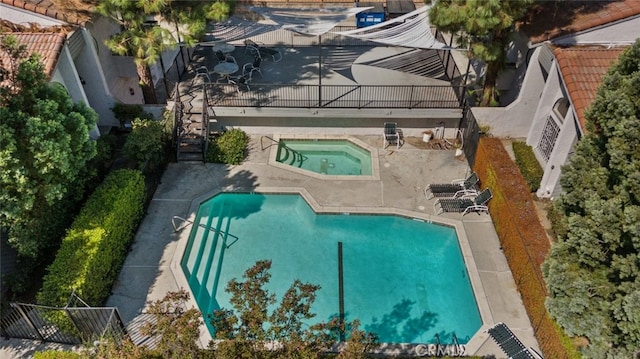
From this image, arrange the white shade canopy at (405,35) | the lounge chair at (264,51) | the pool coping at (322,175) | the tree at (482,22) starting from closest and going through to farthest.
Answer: the tree at (482,22), the white shade canopy at (405,35), the pool coping at (322,175), the lounge chair at (264,51)

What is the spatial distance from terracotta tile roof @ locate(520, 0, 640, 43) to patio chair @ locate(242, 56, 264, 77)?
1149cm

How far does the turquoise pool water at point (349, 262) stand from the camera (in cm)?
1368

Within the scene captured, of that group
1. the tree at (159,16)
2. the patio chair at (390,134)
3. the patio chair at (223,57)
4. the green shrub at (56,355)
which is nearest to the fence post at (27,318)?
the green shrub at (56,355)

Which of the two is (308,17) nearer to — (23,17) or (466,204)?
(466,204)

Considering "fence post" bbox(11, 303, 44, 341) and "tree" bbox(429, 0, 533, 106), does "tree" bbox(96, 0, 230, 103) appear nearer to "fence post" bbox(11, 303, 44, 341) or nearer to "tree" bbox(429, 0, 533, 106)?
"tree" bbox(429, 0, 533, 106)

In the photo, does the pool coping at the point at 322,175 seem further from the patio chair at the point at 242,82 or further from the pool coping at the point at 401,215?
the patio chair at the point at 242,82

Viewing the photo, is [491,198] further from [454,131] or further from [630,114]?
[630,114]

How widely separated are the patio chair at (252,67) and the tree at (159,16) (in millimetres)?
4282

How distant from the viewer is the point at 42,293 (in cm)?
1209

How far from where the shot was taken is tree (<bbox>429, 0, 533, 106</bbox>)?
15.4m

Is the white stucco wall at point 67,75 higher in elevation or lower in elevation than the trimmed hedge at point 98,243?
higher

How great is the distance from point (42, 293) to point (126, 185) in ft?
14.4

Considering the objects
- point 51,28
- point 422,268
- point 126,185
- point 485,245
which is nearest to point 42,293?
point 126,185

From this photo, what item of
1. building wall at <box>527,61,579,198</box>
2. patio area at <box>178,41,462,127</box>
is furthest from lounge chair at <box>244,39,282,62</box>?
building wall at <box>527,61,579,198</box>
